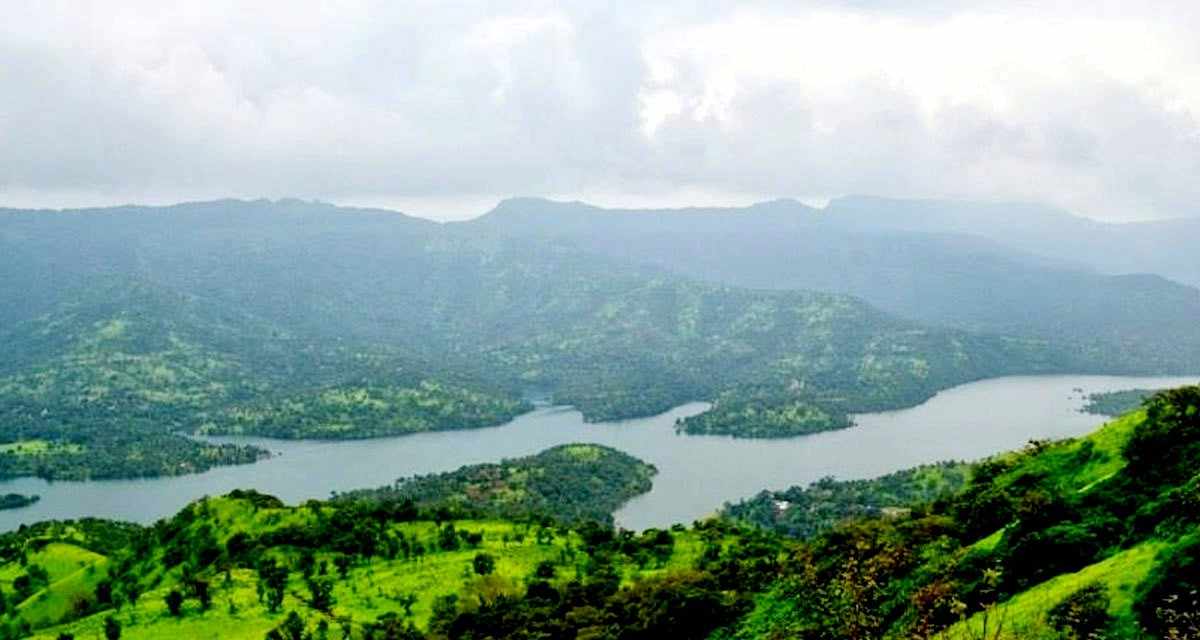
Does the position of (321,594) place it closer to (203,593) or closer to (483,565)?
(203,593)

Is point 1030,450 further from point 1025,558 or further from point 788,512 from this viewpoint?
point 788,512

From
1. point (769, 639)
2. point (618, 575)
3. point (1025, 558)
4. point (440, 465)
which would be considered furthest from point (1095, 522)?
point (440, 465)

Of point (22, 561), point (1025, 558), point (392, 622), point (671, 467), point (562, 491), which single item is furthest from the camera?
point (671, 467)

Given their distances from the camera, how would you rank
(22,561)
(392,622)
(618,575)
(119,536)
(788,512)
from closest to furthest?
(392,622)
(618,575)
(22,561)
(119,536)
(788,512)

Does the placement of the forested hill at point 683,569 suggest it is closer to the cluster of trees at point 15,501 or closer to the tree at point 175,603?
the tree at point 175,603

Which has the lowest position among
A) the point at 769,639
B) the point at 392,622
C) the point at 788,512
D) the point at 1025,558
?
the point at 788,512

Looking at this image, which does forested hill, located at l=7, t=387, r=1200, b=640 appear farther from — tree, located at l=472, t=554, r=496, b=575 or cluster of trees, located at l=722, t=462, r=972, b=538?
cluster of trees, located at l=722, t=462, r=972, b=538

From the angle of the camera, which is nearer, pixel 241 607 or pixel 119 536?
pixel 241 607

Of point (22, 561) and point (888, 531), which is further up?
point (888, 531)
